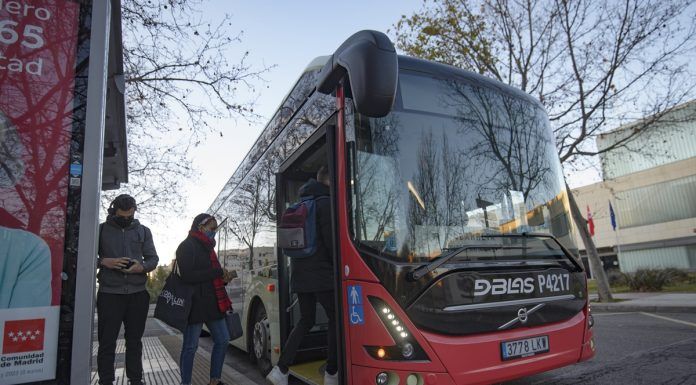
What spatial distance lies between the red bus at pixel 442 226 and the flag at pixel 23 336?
6.27 feet

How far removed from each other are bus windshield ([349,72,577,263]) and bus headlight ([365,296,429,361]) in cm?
39

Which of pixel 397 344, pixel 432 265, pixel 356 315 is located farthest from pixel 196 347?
pixel 432 265

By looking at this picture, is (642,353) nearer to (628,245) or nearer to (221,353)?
(221,353)

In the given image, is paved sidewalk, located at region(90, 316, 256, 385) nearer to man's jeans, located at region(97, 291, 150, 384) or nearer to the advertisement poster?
man's jeans, located at region(97, 291, 150, 384)

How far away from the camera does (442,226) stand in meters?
3.22

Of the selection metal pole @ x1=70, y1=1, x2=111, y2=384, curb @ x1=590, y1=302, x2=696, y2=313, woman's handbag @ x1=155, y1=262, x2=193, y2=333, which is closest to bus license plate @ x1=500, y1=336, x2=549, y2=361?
metal pole @ x1=70, y1=1, x2=111, y2=384

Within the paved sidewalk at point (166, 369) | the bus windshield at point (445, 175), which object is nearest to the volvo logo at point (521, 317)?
the bus windshield at point (445, 175)

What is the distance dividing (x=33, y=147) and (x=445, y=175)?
8.39 ft

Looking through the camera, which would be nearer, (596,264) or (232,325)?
(232,325)

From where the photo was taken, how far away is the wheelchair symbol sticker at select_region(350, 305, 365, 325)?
3.14 meters

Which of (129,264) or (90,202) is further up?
(90,202)

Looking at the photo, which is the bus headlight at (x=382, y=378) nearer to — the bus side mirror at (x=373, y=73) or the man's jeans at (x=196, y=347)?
the bus side mirror at (x=373, y=73)

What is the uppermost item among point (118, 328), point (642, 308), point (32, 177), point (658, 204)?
point (658, 204)

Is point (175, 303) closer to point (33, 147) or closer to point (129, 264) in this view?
point (129, 264)
